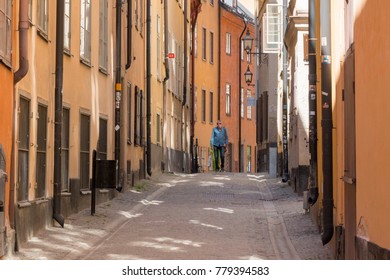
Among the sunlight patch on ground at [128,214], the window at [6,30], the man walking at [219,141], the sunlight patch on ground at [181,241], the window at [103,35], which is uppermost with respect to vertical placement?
the window at [103,35]

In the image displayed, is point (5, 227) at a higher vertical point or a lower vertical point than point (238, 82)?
lower

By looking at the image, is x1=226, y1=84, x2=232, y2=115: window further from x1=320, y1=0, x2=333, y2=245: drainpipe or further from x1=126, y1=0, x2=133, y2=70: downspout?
x1=320, y1=0, x2=333, y2=245: drainpipe

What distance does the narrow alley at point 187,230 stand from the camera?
43.7 ft

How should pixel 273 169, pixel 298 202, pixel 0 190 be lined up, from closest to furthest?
pixel 0 190 → pixel 298 202 → pixel 273 169

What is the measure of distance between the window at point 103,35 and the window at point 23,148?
7028 mm

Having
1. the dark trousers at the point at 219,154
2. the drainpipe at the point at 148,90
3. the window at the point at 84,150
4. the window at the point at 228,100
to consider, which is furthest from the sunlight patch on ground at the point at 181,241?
the window at the point at 228,100

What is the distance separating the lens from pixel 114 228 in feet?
54.5

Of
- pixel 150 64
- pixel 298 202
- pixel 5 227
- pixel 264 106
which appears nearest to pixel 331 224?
pixel 5 227

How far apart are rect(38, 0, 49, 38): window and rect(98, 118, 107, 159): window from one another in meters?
5.50

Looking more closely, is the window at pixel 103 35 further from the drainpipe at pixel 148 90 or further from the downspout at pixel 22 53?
the downspout at pixel 22 53

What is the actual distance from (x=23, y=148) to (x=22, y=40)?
1.58m

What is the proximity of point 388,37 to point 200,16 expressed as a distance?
132 feet

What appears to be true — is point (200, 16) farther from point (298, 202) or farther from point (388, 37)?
point (388, 37)

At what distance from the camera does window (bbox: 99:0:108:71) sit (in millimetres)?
21625
